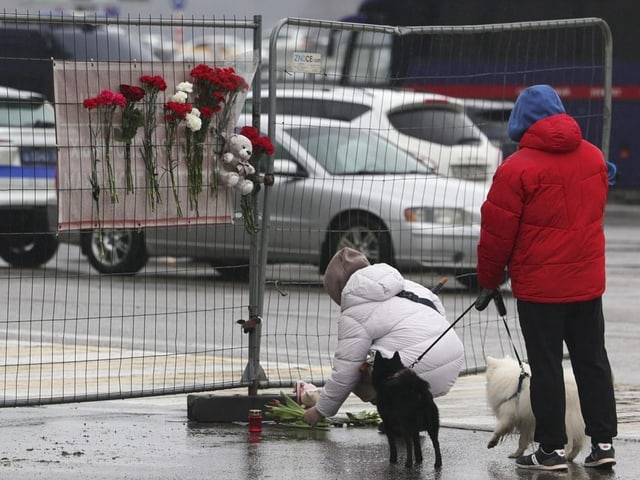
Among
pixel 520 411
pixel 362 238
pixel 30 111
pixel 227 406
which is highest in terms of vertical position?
pixel 30 111

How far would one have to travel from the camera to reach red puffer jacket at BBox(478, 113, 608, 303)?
7.00 meters

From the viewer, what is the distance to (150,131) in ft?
26.7

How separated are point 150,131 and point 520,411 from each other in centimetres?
240

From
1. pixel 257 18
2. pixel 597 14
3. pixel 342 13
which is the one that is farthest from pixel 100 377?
pixel 342 13

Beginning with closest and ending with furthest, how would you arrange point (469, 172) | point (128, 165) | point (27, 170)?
point (128, 165)
point (27, 170)
point (469, 172)

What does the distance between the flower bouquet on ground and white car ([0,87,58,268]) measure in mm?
1521

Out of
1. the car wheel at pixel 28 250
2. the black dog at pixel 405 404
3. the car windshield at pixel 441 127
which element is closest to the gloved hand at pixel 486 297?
the black dog at pixel 405 404

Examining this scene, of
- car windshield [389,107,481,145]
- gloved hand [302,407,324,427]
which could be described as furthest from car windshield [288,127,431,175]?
gloved hand [302,407,324,427]

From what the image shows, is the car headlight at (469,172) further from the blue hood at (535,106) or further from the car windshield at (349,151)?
the blue hood at (535,106)

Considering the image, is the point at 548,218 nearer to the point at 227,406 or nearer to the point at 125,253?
the point at 227,406

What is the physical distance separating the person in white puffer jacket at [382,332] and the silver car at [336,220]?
142cm

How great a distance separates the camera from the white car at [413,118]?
10705 millimetres

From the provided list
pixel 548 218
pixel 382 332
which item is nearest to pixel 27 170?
pixel 382 332

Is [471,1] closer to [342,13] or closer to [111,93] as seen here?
[342,13]
